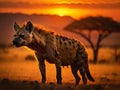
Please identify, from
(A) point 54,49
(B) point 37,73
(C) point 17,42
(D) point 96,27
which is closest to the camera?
(C) point 17,42

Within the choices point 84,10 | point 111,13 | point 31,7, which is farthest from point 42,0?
point 111,13

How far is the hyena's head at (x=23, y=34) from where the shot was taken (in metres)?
2.65

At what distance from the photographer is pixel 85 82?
2.91m

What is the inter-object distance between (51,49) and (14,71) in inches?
14.4

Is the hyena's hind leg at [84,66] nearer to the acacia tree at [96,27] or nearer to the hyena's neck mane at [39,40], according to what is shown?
the acacia tree at [96,27]

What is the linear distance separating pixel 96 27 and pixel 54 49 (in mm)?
465

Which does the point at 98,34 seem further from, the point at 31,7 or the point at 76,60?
the point at 31,7

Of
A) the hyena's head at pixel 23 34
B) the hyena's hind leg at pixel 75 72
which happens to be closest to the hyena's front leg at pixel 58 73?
the hyena's hind leg at pixel 75 72

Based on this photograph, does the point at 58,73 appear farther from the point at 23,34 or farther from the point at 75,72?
the point at 23,34

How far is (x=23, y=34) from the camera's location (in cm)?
266

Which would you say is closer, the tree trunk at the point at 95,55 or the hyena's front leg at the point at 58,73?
the hyena's front leg at the point at 58,73

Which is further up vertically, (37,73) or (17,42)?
(17,42)

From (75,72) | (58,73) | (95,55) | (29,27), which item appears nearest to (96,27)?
(95,55)

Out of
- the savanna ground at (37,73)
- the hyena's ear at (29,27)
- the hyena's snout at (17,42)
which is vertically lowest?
the savanna ground at (37,73)
